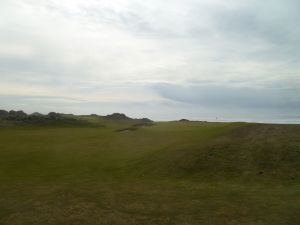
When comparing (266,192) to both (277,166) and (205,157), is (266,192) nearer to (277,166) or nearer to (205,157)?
(277,166)

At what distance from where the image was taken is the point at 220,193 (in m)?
19.8

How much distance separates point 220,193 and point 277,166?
8813 mm

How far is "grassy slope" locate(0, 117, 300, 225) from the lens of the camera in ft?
50.4

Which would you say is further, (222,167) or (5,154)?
(5,154)

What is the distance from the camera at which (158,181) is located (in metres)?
24.0

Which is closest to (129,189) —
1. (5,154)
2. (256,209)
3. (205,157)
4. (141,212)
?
(141,212)

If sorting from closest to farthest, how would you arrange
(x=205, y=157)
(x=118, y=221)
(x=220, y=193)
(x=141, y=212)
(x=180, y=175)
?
1. (x=118, y=221)
2. (x=141, y=212)
3. (x=220, y=193)
4. (x=180, y=175)
5. (x=205, y=157)

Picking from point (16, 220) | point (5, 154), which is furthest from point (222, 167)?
point (5, 154)

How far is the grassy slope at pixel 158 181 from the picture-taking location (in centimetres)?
1537

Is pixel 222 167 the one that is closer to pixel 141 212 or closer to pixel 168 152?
pixel 168 152

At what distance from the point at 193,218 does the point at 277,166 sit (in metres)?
14.2

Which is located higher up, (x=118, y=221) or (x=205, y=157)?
(x=205, y=157)

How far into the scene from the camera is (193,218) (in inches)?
583

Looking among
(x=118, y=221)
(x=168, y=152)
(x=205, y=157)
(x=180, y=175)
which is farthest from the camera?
(x=168, y=152)
